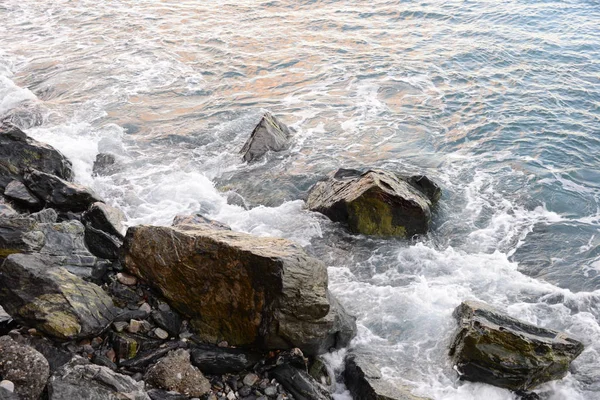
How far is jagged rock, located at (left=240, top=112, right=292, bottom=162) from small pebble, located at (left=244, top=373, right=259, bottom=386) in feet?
28.2

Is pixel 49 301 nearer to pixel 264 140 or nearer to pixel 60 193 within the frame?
pixel 60 193

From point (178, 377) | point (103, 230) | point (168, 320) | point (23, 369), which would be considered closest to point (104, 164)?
point (103, 230)

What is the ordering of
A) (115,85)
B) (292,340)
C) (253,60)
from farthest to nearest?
(253,60)
(115,85)
(292,340)

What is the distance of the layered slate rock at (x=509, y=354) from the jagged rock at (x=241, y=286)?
6.95 ft

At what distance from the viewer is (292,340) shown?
26.0 ft

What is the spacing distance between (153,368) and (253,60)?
18.0 metres

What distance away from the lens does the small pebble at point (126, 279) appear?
8643mm

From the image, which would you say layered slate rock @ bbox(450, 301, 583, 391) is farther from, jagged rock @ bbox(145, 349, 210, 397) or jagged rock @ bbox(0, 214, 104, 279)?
jagged rock @ bbox(0, 214, 104, 279)

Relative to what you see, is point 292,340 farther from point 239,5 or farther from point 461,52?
point 239,5

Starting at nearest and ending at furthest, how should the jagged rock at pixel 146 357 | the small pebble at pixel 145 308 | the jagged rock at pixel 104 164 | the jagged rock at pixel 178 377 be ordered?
1. the jagged rock at pixel 178 377
2. the jagged rock at pixel 146 357
3. the small pebble at pixel 145 308
4. the jagged rock at pixel 104 164

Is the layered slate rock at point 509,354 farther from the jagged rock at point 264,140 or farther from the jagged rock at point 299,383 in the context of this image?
the jagged rock at point 264,140

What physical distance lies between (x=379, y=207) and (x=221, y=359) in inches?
230

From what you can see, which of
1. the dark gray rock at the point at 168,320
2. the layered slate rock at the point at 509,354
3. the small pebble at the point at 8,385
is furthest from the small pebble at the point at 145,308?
the layered slate rock at the point at 509,354

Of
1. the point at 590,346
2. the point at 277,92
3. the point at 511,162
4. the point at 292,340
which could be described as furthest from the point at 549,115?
the point at 292,340
